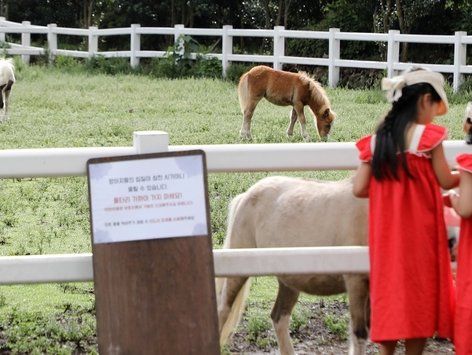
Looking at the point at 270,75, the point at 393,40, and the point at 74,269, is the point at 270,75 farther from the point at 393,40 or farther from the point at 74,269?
the point at 74,269

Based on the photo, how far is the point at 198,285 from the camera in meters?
5.39

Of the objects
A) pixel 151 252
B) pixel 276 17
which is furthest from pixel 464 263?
pixel 276 17

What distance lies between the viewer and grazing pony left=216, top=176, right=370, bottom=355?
581cm

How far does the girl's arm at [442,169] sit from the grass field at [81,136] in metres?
2.76

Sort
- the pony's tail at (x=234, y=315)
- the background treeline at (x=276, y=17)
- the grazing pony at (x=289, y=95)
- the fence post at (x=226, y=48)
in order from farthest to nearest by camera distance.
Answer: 1. the background treeline at (x=276, y=17)
2. the fence post at (x=226, y=48)
3. the grazing pony at (x=289, y=95)
4. the pony's tail at (x=234, y=315)

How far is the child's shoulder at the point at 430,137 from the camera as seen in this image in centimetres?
501

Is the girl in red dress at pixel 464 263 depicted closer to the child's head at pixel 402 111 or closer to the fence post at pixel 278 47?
the child's head at pixel 402 111

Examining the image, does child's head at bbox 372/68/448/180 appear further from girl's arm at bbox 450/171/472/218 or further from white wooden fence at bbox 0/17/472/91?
white wooden fence at bbox 0/17/472/91

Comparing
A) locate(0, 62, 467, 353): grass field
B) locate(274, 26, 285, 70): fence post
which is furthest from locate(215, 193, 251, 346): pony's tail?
locate(274, 26, 285, 70): fence post

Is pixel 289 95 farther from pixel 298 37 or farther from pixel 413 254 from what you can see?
pixel 413 254

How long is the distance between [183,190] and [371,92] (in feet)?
57.3

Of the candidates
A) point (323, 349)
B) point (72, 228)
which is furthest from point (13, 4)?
point (323, 349)

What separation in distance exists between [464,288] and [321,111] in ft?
41.5

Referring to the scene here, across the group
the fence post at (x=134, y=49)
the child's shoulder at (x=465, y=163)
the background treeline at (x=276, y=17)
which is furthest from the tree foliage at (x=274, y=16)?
the child's shoulder at (x=465, y=163)
